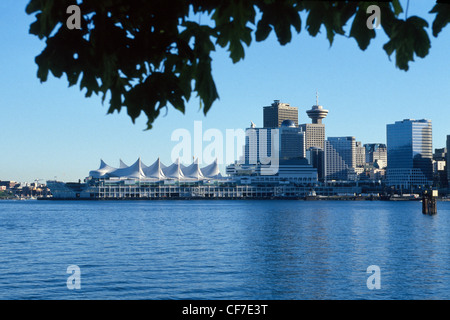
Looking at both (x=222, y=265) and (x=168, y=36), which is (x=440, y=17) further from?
(x=222, y=265)

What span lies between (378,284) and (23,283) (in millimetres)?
13159

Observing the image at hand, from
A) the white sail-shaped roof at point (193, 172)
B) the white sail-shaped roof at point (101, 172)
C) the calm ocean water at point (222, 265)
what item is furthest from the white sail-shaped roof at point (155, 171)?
the calm ocean water at point (222, 265)

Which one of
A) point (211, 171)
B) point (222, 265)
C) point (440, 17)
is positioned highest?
point (440, 17)

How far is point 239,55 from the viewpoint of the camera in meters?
2.93

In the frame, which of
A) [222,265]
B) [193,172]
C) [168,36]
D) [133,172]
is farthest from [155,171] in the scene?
[168,36]

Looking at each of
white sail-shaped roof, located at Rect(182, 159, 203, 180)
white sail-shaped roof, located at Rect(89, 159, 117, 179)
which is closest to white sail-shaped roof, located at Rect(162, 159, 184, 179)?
white sail-shaped roof, located at Rect(182, 159, 203, 180)

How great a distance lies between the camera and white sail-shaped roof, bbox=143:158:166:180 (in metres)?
169

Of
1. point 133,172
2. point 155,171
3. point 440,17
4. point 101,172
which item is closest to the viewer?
point 440,17

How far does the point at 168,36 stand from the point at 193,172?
17049cm

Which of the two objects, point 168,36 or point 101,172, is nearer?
point 168,36

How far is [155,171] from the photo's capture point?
553 ft

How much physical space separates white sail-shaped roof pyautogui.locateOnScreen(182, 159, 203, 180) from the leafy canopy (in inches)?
6667
